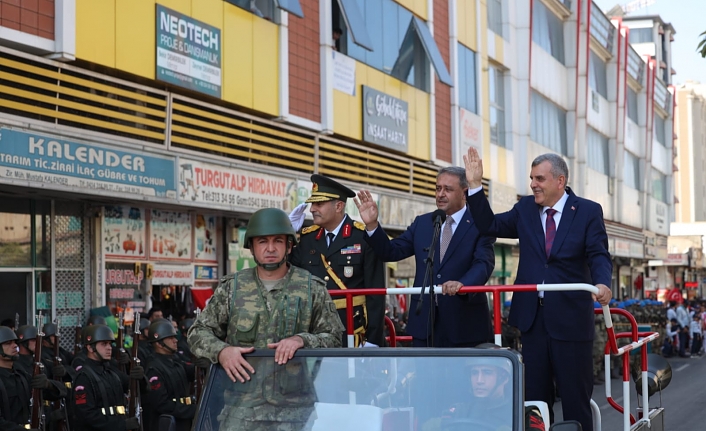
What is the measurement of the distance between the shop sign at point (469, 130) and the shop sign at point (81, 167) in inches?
553

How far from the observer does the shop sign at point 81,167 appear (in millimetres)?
12586

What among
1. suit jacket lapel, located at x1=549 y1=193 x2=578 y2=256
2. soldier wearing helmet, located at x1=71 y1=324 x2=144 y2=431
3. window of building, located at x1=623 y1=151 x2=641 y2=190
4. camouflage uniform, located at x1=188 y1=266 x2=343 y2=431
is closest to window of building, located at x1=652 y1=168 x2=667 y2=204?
window of building, located at x1=623 y1=151 x2=641 y2=190

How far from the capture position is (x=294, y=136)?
2003 centimetres

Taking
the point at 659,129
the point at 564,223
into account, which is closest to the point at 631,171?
the point at 659,129

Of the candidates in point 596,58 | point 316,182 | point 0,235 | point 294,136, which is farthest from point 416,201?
point 596,58

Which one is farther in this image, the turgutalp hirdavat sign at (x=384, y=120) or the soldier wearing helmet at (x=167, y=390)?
the turgutalp hirdavat sign at (x=384, y=120)

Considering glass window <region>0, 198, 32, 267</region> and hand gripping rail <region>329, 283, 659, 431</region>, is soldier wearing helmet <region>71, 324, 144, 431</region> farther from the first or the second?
hand gripping rail <region>329, 283, 659, 431</region>

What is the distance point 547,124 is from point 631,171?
16.1m

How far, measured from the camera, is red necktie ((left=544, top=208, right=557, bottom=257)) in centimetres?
638

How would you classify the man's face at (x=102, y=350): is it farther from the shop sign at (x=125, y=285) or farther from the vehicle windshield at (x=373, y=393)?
the vehicle windshield at (x=373, y=393)

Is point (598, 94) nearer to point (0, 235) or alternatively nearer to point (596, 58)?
point (596, 58)

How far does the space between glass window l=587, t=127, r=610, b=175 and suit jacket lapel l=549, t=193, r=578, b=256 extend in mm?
39768

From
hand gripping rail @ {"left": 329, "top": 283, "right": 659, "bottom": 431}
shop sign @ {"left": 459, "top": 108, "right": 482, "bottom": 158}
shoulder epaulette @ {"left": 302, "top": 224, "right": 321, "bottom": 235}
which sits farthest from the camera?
shop sign @ {"left": 459, "top": 108, "right": 482, "bottom": 158}

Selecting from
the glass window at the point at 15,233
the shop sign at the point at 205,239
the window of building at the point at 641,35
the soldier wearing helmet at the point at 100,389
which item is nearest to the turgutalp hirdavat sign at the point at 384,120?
the shop sign at the point at 205,239
